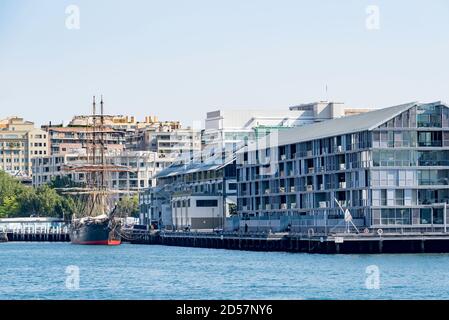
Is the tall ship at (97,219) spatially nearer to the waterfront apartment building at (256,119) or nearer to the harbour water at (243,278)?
the waterfront apartment building at (256,119)

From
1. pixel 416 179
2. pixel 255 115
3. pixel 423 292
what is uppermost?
pixel 255 115

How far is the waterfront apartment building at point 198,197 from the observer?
133m

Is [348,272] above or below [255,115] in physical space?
below

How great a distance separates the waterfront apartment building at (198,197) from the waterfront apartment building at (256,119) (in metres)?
27.8

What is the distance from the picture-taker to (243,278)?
61.3 metres

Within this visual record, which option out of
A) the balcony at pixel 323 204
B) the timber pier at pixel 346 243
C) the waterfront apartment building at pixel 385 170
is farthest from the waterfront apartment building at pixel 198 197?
the waterfront apartment building at pixel 385 170

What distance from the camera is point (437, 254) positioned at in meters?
87.7

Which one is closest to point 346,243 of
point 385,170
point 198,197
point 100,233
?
point 385,170

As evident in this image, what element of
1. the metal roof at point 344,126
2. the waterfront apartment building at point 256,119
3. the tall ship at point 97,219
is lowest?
the tall ship at point 97,219

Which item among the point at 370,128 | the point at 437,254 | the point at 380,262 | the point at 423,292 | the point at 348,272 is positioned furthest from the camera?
the point at 370,128

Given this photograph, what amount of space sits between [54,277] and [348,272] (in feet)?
51.3

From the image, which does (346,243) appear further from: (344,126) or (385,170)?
(344,126)
